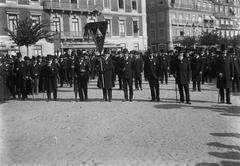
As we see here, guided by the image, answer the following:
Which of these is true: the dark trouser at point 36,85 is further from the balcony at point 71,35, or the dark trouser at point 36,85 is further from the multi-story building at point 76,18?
the balcony at point 71,35

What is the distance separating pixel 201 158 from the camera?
5.91m

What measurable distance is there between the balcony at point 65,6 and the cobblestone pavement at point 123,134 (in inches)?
1112

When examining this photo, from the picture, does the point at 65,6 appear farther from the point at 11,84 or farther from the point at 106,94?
the point at 106,94

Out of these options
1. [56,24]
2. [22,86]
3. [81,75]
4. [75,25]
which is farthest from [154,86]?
[75,25]

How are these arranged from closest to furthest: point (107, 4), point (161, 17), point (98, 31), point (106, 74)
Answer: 1. point (106, 74)
2. point (98, 31)
3. point (107, 4)
4. point (161, 17)

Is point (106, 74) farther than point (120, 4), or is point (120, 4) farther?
point (120, 4)

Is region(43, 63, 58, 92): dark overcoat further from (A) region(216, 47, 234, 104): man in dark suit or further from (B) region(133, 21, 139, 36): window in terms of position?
(B) region(133, 21, 139, 36): window

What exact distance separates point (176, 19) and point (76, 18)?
26.4 m

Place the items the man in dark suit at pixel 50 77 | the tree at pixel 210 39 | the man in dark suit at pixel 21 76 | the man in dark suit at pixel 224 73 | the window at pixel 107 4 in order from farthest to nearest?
1. the tree at pixel 210 39
2. the window at pixel 107 4
3. the man in dark suit at pixel 21 76
4. the man in dark suit at pixel 50 77
5. the man in dark suit at pixel 224 73

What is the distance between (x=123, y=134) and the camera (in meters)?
7.81

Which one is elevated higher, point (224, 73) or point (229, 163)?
point (224, 73)

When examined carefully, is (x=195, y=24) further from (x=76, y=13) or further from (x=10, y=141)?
(x=10, y=141)

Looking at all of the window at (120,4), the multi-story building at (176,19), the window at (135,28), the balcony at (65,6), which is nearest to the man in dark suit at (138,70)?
the balcony at (65,6)

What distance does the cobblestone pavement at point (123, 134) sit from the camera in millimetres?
6102
